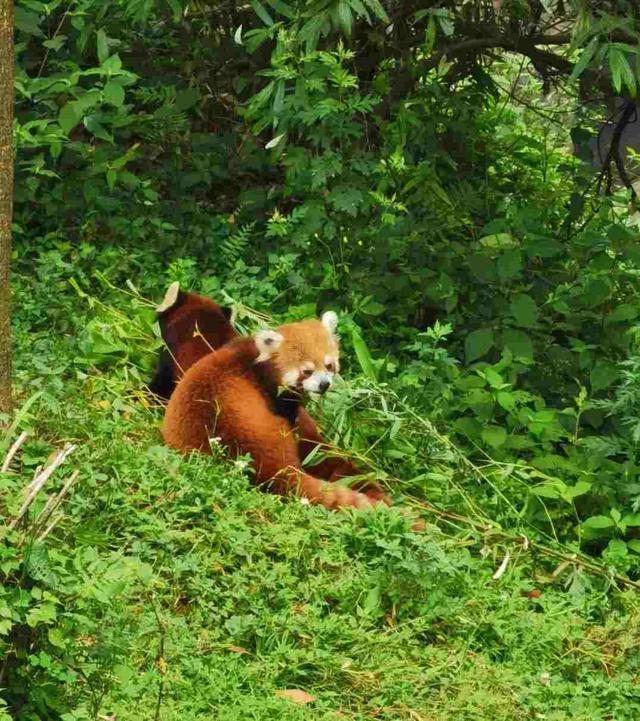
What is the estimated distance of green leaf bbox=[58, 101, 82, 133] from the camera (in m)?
7.06

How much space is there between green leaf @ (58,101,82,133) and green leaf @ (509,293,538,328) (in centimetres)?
237

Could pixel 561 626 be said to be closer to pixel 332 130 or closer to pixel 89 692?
pixel 89 692

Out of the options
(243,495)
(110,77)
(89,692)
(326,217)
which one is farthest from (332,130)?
(89,692)

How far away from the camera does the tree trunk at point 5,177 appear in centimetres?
439

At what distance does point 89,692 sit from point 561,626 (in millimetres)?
1893

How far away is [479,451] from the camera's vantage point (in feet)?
19.6

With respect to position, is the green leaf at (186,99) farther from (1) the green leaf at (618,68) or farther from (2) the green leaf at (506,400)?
(1) the green leaf at (618,68)

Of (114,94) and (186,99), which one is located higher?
(114,94)

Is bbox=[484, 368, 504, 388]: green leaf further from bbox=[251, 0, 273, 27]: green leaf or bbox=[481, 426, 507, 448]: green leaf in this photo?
bbox=[251, 0, 273, 27]: green leaf

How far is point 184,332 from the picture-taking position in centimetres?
639

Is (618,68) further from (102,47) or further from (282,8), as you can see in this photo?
(102,47)

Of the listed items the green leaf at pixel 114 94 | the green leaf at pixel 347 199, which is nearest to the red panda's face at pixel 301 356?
the green leaf at pixel 347 199

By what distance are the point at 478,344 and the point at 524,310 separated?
0.88 ft

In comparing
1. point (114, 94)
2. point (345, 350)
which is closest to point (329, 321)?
point (345, 350)
